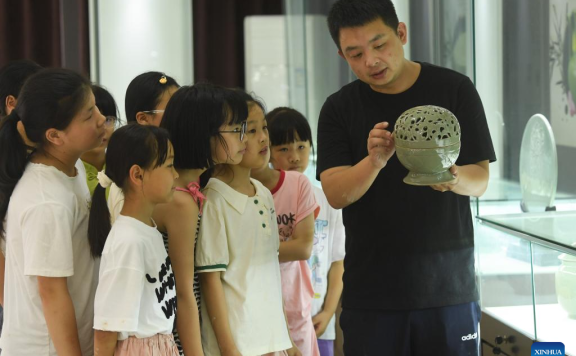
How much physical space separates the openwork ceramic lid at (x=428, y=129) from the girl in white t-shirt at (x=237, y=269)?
0.43 meters

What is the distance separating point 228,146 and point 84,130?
11.3 inches

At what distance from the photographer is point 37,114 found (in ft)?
4.72

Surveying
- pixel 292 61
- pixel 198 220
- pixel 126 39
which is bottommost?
pixel 198 220

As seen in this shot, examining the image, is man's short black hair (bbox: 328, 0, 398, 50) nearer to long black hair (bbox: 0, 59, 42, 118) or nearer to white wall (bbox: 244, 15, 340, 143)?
long black hair (bbox: 0, 59, 42, 118)

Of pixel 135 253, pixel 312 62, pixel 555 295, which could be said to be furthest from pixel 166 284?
pixel 312 62

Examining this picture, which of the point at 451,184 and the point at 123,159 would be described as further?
the point at 123,159

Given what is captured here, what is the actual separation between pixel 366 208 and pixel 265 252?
247 millimetres

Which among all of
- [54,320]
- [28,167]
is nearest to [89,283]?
[54,320]

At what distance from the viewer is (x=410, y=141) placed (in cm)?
121

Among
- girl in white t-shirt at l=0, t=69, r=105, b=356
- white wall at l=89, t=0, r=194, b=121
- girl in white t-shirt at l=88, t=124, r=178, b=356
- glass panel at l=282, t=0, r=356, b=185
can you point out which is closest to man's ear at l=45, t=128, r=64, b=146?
girl in white t-shirt at l=0, t=69, r=105, b=356

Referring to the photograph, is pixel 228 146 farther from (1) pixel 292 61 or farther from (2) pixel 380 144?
(1) pixel 292 61

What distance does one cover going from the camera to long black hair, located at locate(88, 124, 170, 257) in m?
1.40

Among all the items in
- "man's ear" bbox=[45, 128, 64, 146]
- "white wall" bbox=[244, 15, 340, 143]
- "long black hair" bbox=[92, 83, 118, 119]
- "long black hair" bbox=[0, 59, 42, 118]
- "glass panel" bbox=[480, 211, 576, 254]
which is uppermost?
"white wall" bbox=[244, 15, 340, 143]

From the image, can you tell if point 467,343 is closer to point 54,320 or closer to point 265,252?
point 265,252
